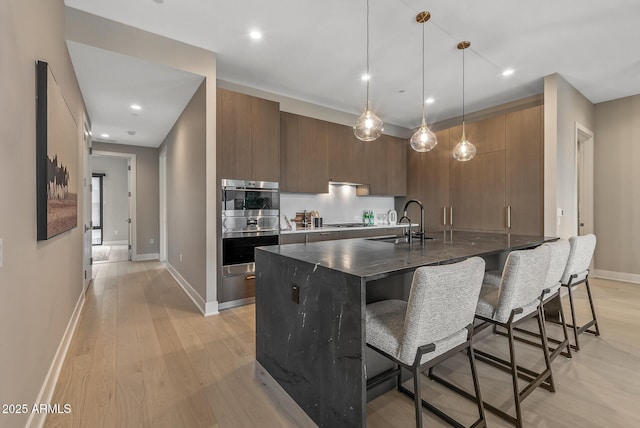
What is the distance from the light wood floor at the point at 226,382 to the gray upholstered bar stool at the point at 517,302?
11cm

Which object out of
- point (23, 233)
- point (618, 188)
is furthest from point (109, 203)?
point (618, 188)

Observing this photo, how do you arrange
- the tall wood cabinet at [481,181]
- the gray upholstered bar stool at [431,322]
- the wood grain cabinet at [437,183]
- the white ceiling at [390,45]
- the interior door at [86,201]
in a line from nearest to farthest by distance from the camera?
the gray upholstered bar stool at [431,322] → the white ceiling at [390,45] → the interior door at [86,201] → the tall wood cabinet at [481,181] → the wood grain cabinet at [437,183]

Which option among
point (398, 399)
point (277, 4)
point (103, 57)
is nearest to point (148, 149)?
point (103, 57)

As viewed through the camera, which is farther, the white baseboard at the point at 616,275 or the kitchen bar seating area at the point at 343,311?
the white baseboard at the point at 616,275

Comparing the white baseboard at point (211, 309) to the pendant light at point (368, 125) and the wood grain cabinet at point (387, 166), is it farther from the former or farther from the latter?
the wood grain cabinet at point (387, 166)

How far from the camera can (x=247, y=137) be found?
11.5 feet

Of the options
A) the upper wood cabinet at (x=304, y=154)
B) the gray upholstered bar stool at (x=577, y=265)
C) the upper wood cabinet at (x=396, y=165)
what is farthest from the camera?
the upper wood cabinet at (x=396, y=165)

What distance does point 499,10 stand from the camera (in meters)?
2.57

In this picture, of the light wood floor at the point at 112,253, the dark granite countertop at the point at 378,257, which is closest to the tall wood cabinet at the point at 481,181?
the dark granite countertop at the point at 378,257

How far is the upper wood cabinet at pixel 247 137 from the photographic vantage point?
132 inches

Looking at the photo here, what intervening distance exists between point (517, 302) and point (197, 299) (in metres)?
3.30

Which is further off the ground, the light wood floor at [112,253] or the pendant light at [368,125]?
the pendant light at [368,125]

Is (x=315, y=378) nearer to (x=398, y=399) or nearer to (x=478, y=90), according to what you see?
(x=398, y=399)

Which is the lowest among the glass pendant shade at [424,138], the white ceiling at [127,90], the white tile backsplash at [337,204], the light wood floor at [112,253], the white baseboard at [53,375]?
the white baseboard at [53,375]
